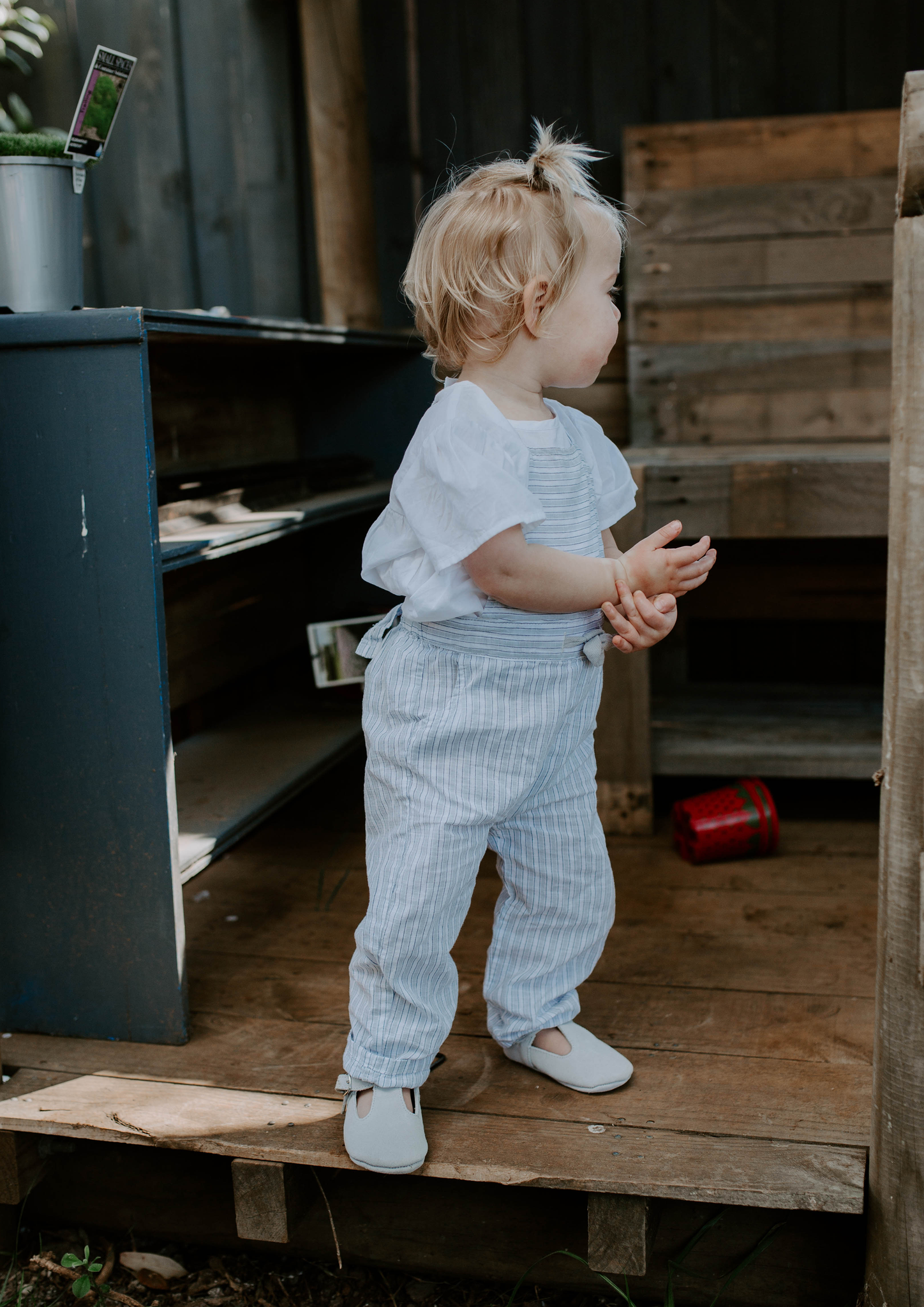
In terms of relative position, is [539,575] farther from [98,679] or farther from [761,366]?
[761,366]

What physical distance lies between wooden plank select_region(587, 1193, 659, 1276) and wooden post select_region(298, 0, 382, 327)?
7.23ft

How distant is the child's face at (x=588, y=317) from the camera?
1.43m

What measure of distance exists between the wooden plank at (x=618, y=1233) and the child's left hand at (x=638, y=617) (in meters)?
0.68

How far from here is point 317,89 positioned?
2955mm

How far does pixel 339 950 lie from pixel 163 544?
820mm

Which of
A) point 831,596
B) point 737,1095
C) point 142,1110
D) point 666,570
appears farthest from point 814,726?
point 142,1110

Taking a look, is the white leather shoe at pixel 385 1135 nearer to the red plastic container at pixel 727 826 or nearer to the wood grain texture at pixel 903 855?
the wood grain texture at pixel 903 855

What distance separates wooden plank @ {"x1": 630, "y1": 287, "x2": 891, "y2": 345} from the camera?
3.04m

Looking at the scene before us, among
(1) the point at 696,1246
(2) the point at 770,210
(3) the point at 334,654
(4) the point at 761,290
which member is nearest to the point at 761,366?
(4) the point at 761,290

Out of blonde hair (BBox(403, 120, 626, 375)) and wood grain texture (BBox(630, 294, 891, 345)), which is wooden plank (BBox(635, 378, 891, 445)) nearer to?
wood grain texture (BBox(630, 294, 891, 345))

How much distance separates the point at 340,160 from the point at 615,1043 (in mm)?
2245

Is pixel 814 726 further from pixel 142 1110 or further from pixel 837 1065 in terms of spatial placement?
pixel 142 1110

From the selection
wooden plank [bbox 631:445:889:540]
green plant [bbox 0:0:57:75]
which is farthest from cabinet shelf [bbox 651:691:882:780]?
green plant [bbox 0:0:57:75]

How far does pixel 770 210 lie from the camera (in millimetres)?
3041
